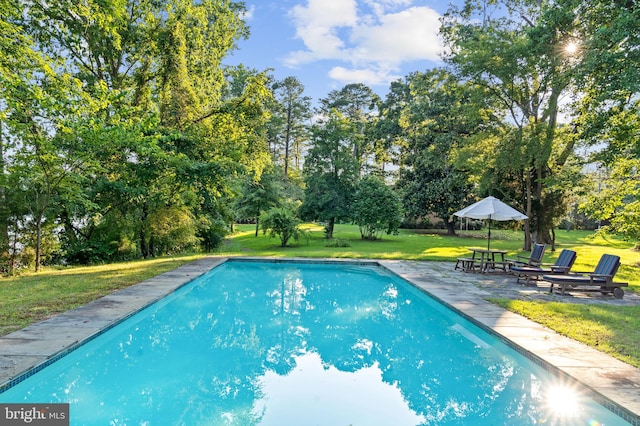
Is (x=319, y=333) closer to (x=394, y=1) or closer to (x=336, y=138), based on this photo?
(x=394, y=1)

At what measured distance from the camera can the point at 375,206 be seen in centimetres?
2098

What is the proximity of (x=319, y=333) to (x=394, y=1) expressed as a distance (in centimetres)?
1324

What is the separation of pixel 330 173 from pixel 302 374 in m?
17.9

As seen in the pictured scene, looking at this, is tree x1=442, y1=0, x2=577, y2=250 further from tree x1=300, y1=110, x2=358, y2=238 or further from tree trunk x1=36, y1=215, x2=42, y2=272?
tree trunk x1=36, y1=215, x2=42, y2=272

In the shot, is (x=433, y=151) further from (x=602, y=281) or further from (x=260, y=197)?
(x=602, y=281)

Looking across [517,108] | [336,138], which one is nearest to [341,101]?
[336,138]

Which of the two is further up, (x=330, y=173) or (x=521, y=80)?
(x=521, y=80)

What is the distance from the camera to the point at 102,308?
6.04 metres

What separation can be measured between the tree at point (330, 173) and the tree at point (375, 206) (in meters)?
0.70

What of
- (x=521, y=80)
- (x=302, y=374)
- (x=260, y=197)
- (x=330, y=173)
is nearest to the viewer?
(x=302, y=374)

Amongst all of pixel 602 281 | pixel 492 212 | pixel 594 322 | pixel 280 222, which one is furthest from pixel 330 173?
pixel 594 322

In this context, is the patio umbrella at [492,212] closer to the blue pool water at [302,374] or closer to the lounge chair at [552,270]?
the lounge chair at [552,270]

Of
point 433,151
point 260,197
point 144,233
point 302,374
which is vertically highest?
point 433,151

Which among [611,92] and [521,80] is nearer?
[611,92]
